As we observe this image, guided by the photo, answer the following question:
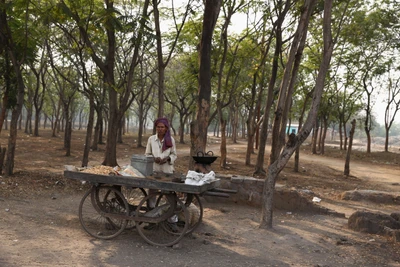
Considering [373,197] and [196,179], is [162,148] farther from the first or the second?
[373,197]

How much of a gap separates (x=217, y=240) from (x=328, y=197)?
5.87m

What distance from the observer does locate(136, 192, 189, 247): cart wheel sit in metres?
5.52

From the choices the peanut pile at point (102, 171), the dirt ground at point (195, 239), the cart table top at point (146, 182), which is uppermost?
the peanut pile at point (102, 171)

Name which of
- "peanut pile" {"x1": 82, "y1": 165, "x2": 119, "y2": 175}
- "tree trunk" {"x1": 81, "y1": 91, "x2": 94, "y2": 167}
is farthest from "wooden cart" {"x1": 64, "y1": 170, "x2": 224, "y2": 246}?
"tree trunk" {"x1": 81, "y1": 91, "x2": 94, "y2": 167}

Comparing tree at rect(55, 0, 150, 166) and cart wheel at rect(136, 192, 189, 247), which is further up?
tree at rect(55, 0, 150, 166)

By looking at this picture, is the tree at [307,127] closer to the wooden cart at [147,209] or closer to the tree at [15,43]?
the wooden cart at [147,209]

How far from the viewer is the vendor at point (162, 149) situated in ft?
20.3

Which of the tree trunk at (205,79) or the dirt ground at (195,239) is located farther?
the tree trunk at (205,79)

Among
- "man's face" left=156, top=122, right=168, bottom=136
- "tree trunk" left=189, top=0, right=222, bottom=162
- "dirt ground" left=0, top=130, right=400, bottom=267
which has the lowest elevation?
"dirt ground" left=0, top=130, right=400, bottom=267

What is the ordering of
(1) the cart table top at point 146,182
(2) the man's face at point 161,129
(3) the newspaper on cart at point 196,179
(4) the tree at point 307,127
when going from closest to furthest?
(1) the cart table top at point 146,182 < (3) the newspaper on cart at point 196,179 < (2) the man's face at point 161,129 < (4) the tree at point 307,127

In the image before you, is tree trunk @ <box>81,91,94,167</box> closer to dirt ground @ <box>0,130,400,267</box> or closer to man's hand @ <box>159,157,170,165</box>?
dirt ground @ <box>0,130,400,267</box>

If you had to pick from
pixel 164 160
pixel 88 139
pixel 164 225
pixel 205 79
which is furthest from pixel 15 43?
pixel 164 225

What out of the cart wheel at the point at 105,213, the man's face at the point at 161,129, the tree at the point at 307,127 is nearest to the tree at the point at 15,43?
the cart wheel at the point at 105,213

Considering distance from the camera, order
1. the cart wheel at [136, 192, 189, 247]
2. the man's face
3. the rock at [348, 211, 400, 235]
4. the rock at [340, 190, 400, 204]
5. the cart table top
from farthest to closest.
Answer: the rock at [340, 190, 400, 204], the rock at [348, 211, 400, 235], the man's face, the cart wheel at [136, 192, 189, 247], the cart table top
